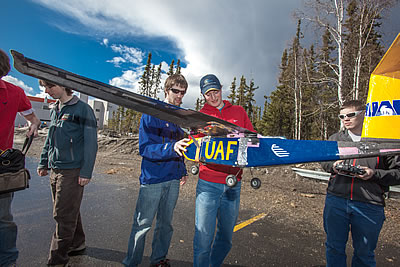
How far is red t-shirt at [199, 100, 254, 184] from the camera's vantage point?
2059 mm

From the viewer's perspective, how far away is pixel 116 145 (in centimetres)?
1584

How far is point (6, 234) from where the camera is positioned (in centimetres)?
184

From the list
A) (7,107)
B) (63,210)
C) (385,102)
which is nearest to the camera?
(385,102)

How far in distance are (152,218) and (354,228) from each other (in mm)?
2226

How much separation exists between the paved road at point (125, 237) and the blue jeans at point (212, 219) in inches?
30.9

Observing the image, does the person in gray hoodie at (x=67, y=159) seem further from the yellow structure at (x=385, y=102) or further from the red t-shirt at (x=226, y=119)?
the yellow structure at (x=385, y=102)

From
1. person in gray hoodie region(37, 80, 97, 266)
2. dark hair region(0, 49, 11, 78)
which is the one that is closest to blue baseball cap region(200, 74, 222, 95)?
person in gray hoodie region(37, 80, 97, 266)

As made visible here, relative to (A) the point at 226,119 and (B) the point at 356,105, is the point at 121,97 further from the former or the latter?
(B) the point at 356,105

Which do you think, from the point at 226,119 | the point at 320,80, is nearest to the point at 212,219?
the point at 226,119

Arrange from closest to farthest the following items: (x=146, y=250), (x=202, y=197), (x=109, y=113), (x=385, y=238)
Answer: (x=202, y=197) < (x=146, y=250) < (x=385, y=238) < (x=109, y=113)

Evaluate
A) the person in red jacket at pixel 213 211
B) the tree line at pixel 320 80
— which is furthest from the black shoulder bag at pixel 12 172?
the tree line at pixel 320 80

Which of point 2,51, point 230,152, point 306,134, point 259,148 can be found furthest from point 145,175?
point 306,134

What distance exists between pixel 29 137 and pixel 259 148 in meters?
2.73

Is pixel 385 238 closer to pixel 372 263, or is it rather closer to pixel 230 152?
pixel 372 263
